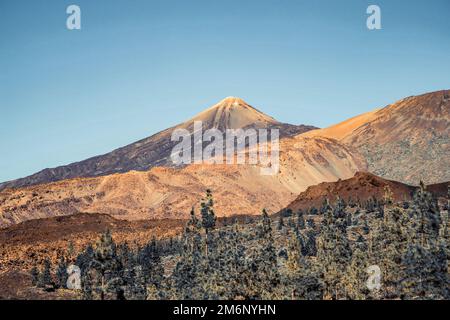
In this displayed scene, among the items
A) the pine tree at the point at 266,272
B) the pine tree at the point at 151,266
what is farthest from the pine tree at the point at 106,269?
the pine tree at the point at 266,272

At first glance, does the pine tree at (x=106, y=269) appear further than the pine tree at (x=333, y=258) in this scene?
Yes

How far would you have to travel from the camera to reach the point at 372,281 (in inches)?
3314

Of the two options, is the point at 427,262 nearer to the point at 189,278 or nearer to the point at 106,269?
the point at 189,278

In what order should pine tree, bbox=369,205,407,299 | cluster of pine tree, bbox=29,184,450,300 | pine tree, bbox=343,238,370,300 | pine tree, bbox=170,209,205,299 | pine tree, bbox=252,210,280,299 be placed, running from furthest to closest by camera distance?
pine tree, bbox=369,205,407,299
pine tree, bbox=170,209,205,299
pine tree, bbox=252,210,280,299
pine tree, bbox=343,238,370,300
cluster of pine tree, bbox=29,184,450,300

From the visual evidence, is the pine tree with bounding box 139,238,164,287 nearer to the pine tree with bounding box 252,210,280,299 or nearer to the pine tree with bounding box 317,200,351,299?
the pine tree with bounding box 252,210,280,299

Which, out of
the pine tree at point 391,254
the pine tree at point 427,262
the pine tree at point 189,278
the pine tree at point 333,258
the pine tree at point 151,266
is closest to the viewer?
the pine tree at point 427,262

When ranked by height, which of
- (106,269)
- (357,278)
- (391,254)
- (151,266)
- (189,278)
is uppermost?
(391,254)

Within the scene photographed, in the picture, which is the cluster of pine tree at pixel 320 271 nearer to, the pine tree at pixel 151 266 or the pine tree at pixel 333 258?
the pine tree at pixel 333 258

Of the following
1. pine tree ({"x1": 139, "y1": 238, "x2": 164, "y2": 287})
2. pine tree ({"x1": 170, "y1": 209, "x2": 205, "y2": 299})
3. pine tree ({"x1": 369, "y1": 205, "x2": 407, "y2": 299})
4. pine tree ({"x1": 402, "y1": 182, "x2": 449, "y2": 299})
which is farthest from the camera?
pine tree ({"x1": 139, "y1": 238, "x2": 164, "y2": 287})

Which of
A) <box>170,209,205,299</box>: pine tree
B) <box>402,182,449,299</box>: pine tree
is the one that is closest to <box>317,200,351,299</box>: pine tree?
<box>402,182,449,299</box>: pine tree

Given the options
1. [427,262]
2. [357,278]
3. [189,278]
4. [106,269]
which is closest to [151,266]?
[189,278]

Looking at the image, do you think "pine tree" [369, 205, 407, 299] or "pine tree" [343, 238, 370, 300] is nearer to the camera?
"pine tree" [343, 238, 370, 300]
